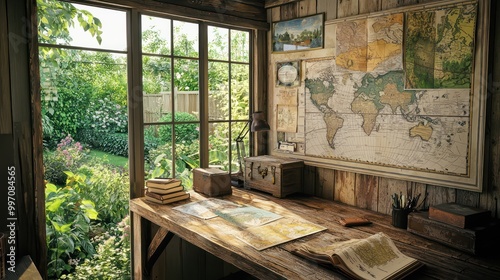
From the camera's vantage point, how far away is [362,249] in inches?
70.5

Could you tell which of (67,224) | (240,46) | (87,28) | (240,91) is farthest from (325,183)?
(87,28)

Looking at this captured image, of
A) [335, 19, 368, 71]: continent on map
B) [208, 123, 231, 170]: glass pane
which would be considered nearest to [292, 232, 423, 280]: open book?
[335, 19, 368, 71]: continent on map

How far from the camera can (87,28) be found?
264 cm

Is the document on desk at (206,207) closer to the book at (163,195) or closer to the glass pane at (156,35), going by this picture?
the book at (163,195)

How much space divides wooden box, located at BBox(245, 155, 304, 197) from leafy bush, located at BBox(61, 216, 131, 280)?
1097mm

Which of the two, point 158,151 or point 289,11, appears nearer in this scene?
point 158,151

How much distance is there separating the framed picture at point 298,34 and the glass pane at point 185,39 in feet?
2.53

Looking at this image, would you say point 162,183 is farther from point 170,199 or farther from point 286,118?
point 286,118

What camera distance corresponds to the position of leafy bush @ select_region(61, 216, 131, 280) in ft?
9.04

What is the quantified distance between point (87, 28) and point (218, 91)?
1216mm

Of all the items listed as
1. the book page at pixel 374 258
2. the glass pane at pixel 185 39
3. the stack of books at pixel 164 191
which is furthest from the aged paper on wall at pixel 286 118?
the book page at pixel 374 258

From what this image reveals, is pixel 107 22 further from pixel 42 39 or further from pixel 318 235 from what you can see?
pixel 318 235

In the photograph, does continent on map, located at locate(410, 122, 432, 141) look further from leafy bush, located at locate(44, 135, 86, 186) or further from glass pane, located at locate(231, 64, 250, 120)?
leafy bush, located at locate(44, 135, 86, 186)

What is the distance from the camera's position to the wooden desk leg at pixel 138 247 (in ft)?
9.38
